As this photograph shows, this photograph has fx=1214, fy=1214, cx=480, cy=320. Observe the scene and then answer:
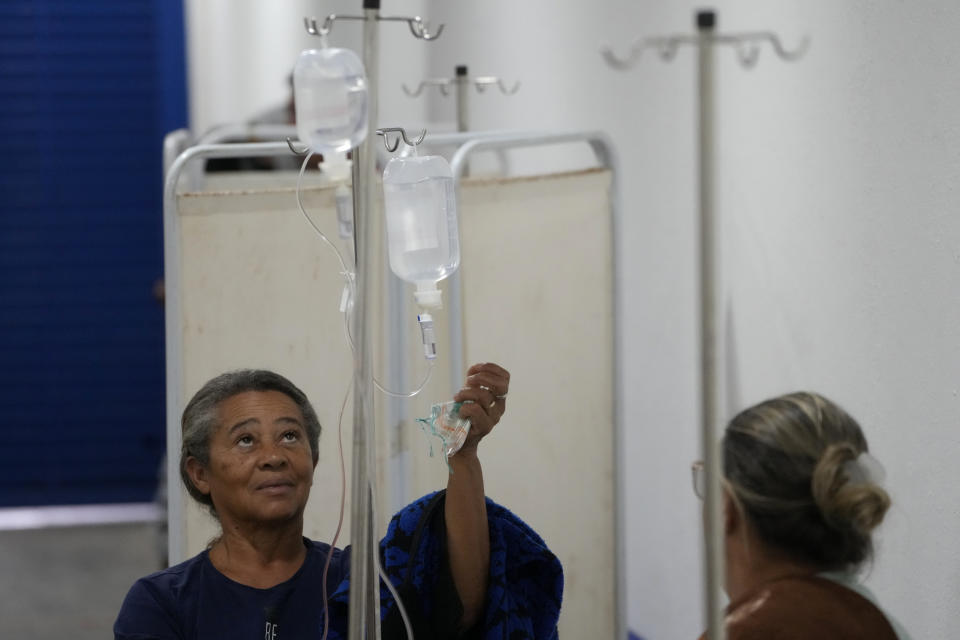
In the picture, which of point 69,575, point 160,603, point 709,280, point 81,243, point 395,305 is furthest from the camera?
point 81,243

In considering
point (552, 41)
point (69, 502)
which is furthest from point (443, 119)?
point (69, 502)

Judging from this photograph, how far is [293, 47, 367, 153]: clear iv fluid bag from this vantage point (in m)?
1.27

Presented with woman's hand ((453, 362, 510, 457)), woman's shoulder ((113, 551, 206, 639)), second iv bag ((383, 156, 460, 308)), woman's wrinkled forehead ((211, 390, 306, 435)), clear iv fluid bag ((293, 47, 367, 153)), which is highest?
clear iv fluid bag ((293, 47, 367, 153))

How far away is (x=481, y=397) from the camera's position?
1460 mm

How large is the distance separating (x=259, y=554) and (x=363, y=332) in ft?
1.65

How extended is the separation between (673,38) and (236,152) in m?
1.15

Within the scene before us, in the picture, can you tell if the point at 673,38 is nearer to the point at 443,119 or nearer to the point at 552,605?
the point at 552,605

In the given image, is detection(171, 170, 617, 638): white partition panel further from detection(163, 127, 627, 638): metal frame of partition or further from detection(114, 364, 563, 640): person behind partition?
detection(114, 364, 563, 640): person behind partition

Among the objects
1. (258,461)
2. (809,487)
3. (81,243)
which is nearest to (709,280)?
(809,487)

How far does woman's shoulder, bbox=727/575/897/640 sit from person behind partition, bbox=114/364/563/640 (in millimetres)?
337

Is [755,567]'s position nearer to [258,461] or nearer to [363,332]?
[363,332]

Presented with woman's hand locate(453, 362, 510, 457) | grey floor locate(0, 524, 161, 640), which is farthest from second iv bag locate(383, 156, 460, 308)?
grey floor locate(0, 524, 161, 640)

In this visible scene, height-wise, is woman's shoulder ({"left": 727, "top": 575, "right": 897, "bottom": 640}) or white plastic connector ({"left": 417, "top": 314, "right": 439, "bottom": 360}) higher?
white plastic connector ({"left": 417, "top": 314, "right": 439, "bottom": 360})

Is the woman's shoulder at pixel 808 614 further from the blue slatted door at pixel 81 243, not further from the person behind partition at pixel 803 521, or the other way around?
the blue slatted door at pixel 81 243
